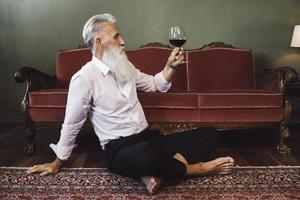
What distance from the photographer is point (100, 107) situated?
6.97ft

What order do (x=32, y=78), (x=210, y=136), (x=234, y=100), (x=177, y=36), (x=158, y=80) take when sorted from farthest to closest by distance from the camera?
(x=32, y=78)
(x=234, y=100)
(x=158, y=80)
(x=210, y=136)
(x=177, y=36)

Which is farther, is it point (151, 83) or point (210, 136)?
point (151, 83)

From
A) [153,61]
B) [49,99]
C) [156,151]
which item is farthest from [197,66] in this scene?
[156,151]

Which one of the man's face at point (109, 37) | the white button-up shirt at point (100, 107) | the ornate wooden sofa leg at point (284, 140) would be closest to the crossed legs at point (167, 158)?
the white button-up shirt at point (100, 107)

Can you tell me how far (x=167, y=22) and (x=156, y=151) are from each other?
7.27 ft

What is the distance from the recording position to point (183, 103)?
2.69 m

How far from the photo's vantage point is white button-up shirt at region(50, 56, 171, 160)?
6.80 feet

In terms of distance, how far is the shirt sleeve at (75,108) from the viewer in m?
2.06

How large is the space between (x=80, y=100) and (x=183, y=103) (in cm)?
88

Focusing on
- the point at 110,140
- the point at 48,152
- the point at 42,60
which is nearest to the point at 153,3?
the point at 42,60

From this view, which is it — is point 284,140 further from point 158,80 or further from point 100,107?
point 100,107

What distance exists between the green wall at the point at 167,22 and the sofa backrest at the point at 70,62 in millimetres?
388

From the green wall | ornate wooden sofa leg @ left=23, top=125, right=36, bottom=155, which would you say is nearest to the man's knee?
ornate wooden sofa leg @ left=23, top=125, right=36, bottom=155

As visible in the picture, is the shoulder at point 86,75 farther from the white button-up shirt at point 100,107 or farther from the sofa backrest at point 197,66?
the sofa backrest at point 197,66
